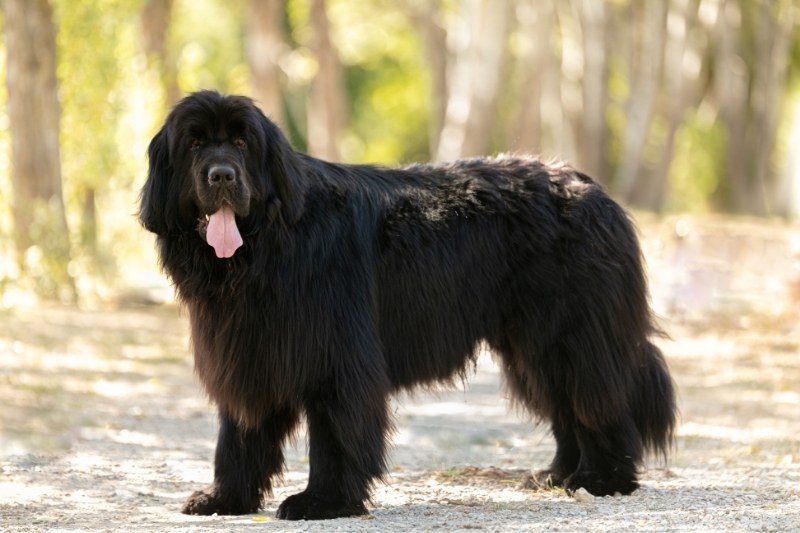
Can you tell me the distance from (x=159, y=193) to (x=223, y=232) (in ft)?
1.34

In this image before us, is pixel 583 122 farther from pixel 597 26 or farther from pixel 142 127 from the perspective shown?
pixel 142 127

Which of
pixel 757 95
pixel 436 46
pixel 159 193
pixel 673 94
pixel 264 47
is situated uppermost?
pixel 436 46

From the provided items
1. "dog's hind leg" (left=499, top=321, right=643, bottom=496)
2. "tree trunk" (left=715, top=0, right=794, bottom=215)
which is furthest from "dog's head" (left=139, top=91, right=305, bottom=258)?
"tree trunk" (left=715, top=0, right=794, bottom=215)

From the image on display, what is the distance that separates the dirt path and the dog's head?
137 centimetres

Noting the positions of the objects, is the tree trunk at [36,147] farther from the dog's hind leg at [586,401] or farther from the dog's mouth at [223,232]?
the dog's mouth at [223,232]

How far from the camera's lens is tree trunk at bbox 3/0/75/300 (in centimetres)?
1647

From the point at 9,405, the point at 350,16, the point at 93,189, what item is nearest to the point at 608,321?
the point at 9,405

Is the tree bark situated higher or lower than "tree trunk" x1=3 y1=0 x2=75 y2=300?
higher

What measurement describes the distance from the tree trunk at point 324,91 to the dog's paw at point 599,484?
1943cm

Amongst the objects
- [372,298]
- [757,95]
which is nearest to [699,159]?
[757,95]

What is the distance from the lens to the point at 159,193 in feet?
21.4

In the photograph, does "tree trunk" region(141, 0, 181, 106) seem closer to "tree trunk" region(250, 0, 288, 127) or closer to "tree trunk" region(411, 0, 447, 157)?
"tree trunk" region(250, 0, 288, 127)

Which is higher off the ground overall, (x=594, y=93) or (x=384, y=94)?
(x=384, y=94)

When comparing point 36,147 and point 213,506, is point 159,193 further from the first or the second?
point 36,147
